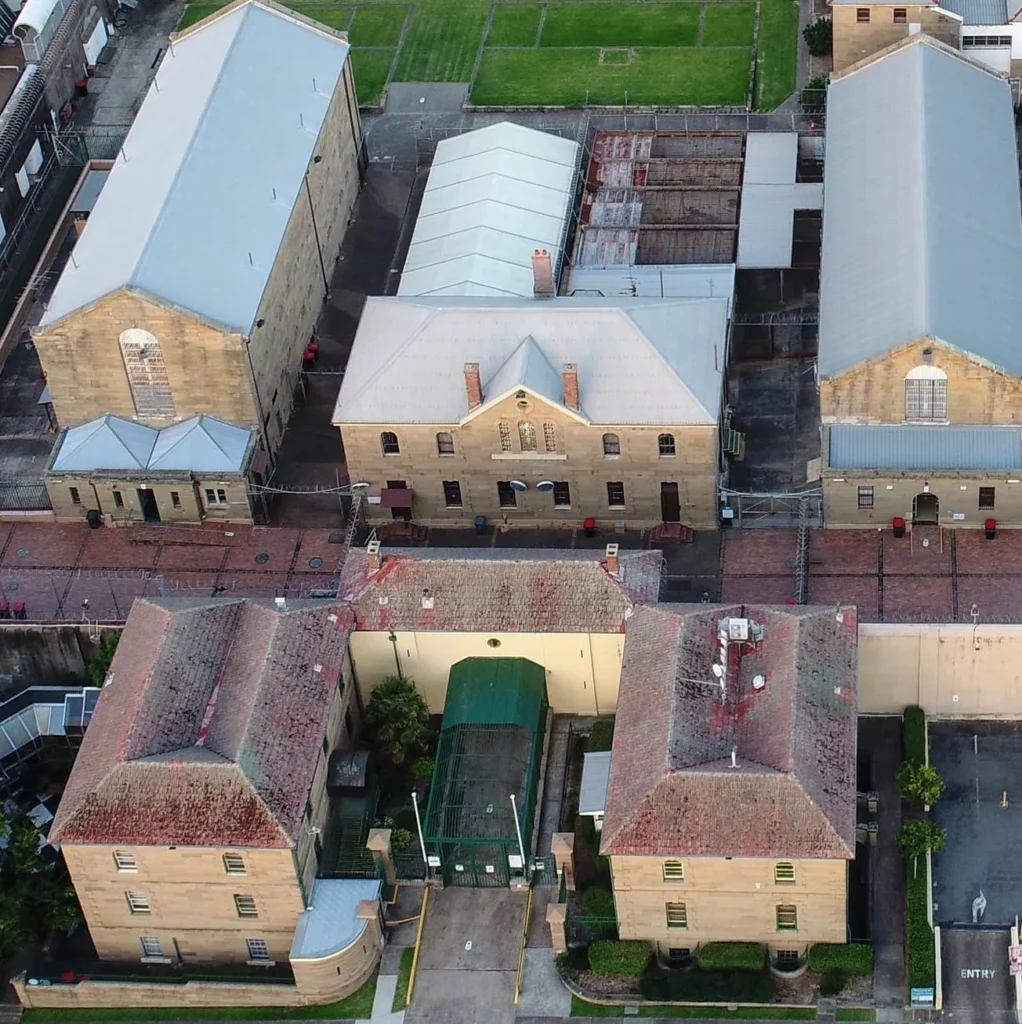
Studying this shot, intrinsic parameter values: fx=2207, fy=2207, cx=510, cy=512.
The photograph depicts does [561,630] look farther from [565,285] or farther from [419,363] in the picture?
[565,285]

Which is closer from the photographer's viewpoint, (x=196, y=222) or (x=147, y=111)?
(x=196, y=222)

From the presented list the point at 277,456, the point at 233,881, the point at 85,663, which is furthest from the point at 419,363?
the point at 233,881

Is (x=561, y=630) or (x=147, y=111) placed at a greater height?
(x=147, y=111)

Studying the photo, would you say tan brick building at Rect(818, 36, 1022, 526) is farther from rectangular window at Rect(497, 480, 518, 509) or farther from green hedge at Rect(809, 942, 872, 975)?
green hedge at Rect(809, 942, 872, 975)

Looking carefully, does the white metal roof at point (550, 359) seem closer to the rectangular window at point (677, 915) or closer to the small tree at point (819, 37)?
the rectangular window at point (677, 915)

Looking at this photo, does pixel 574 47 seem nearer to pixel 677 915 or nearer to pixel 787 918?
pixel 677 915

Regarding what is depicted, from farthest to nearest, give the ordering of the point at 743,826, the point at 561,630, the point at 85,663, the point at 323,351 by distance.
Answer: the point at 323,351
the point at 85,663
the point at 561,630
the point at 743,826

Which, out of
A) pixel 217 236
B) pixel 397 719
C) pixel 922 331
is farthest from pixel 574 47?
pixel 397 719
